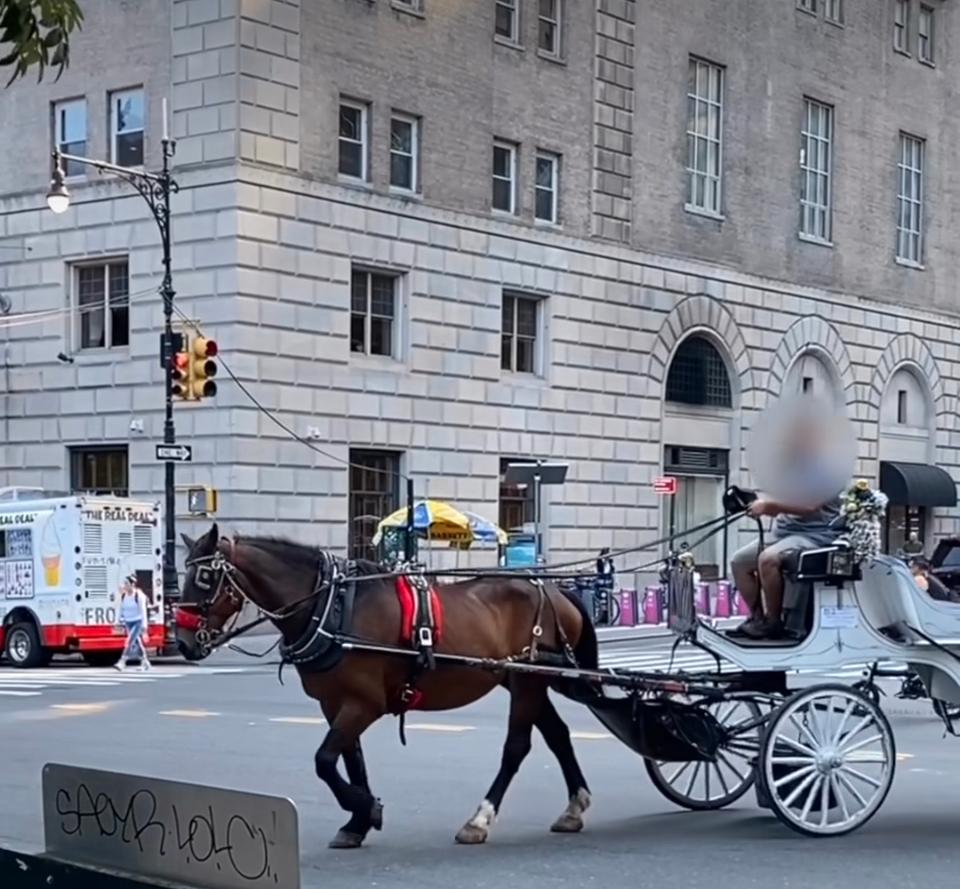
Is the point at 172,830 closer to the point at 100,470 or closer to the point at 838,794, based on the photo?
the point at 838,794

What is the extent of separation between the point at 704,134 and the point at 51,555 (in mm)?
22353

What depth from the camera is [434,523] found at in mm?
33781

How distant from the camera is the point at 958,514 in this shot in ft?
172

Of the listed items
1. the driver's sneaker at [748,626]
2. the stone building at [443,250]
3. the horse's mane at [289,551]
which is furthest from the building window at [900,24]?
the horse's mane at [289,551]

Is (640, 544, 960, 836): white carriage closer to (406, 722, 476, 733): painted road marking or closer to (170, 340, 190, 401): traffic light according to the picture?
(406, 722, 476, 733): painted road marking

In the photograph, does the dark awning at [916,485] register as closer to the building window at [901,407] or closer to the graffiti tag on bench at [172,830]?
the building window at [901,407]

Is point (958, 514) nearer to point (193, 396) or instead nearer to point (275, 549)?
point (193, 396)

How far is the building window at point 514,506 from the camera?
3847 centimetres

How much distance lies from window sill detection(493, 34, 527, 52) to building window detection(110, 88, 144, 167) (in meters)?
8.27

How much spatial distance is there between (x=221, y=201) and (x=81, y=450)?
643cm

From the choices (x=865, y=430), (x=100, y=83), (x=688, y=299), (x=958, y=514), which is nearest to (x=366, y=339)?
(x=100, y=83)

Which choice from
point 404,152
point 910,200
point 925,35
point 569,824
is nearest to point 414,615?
point 569,824

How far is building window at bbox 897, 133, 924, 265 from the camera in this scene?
5047 centimetres

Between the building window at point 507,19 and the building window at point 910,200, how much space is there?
54.1 feet
